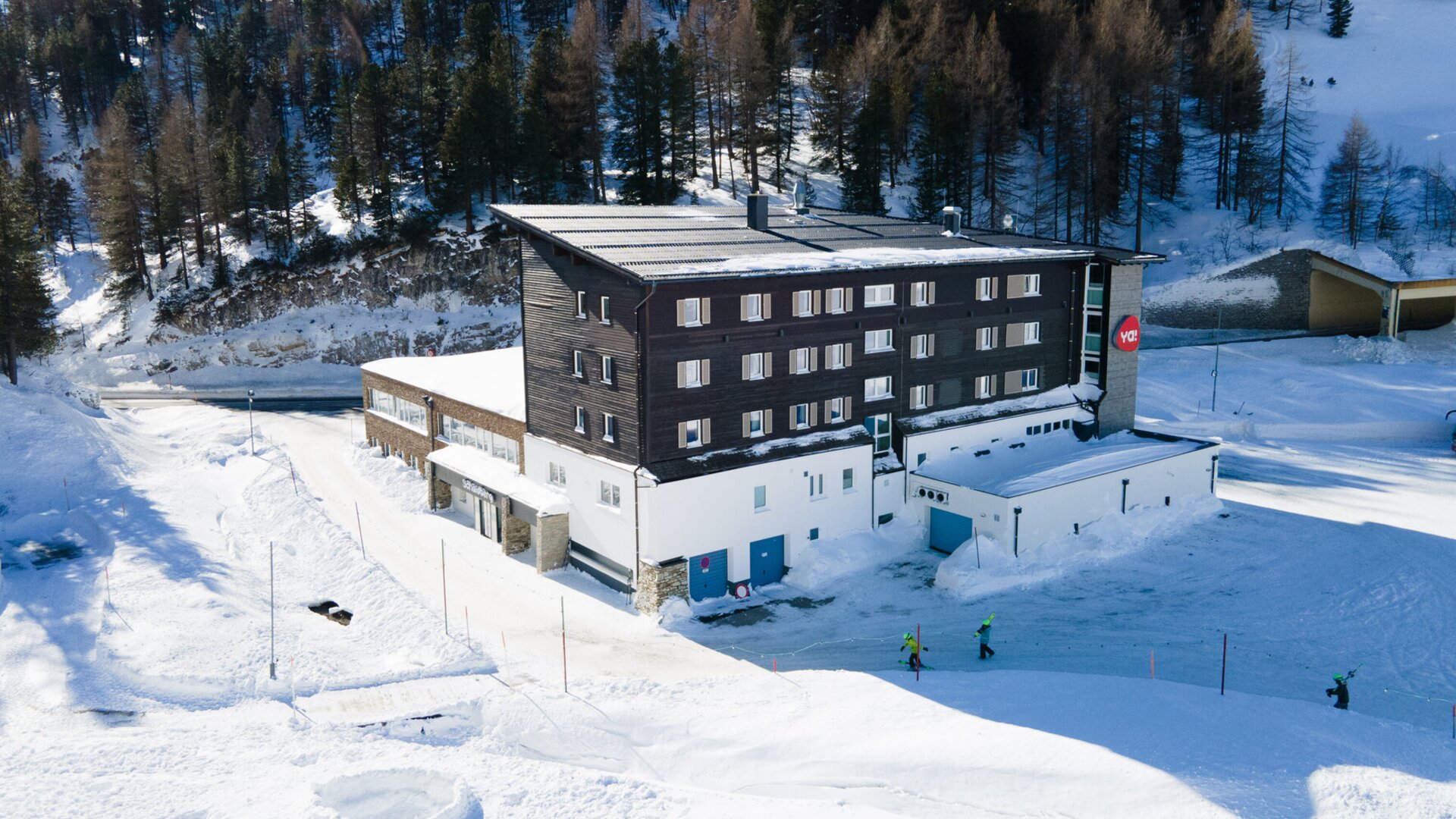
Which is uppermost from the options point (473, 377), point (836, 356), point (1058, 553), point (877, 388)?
point (836, 356)

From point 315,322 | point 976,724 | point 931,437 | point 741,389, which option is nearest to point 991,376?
point 931,437

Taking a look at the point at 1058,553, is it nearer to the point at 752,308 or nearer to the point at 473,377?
the point at 752,308

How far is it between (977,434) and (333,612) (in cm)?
2340

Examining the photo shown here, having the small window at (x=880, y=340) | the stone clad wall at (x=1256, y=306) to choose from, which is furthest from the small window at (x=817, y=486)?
the stone clad wall at (x=1256, y=306)

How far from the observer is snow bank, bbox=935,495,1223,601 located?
33.0 m

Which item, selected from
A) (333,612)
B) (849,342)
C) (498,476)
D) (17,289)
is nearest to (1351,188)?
(849,342)

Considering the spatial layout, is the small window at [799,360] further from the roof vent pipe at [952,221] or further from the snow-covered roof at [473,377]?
the roof vent pipe at [952,221]

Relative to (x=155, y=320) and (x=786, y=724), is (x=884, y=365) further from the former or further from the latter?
(x=155, y=320)

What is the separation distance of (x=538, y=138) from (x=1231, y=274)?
46.9 metres

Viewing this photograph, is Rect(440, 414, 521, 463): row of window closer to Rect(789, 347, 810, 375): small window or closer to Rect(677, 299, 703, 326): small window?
Rect(677, 299, 703, 326): small window

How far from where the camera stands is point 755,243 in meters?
37.1

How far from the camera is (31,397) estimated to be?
150 feet

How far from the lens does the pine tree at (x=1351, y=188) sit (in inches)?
3068

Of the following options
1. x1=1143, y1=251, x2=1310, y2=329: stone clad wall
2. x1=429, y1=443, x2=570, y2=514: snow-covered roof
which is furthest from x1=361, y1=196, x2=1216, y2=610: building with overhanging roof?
x1=1143, y1=251, x2=1310, y2=329: stone clad wall
